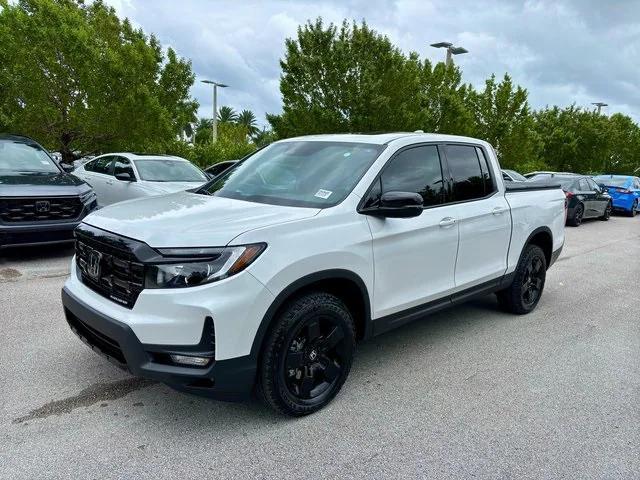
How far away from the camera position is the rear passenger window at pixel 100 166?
33.7ft

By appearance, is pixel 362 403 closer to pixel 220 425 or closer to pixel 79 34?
pixel 220 425

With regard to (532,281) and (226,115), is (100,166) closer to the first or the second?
(532,281)

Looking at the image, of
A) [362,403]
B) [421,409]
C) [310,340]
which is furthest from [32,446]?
[421,409]

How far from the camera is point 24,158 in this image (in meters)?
7.79

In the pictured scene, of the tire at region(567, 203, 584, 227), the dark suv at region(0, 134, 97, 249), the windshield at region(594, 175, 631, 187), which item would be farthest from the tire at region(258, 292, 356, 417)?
the windshield at region(594, 175, 631, 187)

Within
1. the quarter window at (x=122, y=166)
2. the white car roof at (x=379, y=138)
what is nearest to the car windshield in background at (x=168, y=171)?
the quarter window at (x=122, y=166)

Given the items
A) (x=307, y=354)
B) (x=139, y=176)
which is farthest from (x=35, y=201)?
(x=307, y=354)

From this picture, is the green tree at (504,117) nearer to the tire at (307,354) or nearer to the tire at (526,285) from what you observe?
the tire at (526,285)

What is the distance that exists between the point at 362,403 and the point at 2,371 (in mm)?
2582

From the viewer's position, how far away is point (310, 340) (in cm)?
311

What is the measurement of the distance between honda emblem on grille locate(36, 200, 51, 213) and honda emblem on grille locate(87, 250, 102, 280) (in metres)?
4.13

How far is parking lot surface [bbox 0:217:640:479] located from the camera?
8.96ft

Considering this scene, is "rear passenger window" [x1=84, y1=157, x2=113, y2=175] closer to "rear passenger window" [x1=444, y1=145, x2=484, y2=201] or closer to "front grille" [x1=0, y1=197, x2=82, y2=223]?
"front grille" [x1=0, y1=197, x2=82, y2=223]

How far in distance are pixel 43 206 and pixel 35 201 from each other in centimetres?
12
